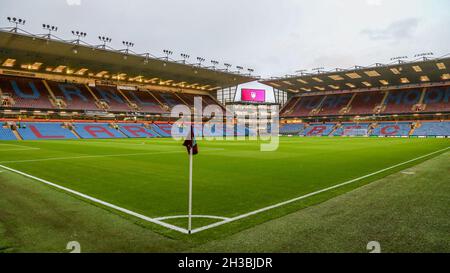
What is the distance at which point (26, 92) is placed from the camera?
56625 mm

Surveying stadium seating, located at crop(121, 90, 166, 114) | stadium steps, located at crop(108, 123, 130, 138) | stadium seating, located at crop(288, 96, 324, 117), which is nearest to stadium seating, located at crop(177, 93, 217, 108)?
stadium seating, located at crop(121, 90, 166, 114)

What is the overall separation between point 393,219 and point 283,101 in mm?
89587

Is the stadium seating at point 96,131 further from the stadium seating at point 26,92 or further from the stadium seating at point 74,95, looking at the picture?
the stadium seating at point 26,92

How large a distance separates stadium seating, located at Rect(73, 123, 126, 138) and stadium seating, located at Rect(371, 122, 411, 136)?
2212 inches

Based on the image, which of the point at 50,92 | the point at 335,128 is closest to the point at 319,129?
the point at 335,128

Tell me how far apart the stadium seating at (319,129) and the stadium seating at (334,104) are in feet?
10.4

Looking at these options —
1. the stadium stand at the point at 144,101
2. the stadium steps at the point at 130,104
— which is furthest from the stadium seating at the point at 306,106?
the stadium steps at the point at 130,104

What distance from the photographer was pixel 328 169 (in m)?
13.6

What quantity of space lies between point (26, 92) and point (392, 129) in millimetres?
77391

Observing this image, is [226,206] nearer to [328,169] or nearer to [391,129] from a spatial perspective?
[328,169]

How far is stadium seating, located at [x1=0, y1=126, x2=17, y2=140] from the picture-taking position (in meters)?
46.3

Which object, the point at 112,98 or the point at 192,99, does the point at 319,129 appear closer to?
the point at 192,99

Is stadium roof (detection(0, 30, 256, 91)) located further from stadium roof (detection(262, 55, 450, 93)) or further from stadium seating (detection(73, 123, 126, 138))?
stadium roof (detection(262, 55, 450, 93))
